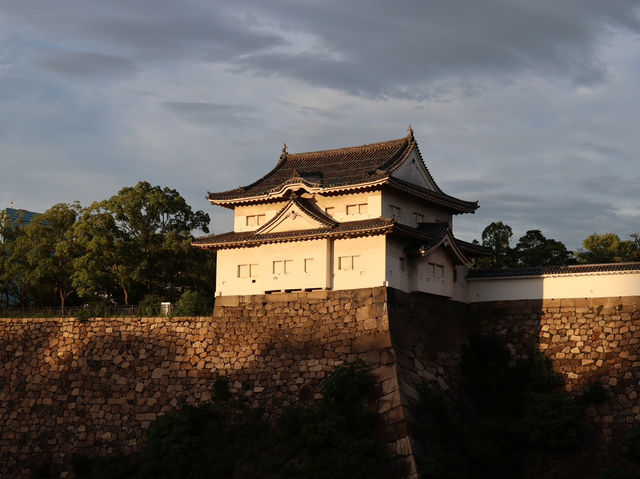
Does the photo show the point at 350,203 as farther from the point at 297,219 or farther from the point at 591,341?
the point at 591,341

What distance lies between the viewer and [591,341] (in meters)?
37.4

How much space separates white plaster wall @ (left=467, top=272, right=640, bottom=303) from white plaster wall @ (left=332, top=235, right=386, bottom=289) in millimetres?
6261

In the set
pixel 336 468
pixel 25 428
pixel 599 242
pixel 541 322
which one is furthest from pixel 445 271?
pixel 25 428

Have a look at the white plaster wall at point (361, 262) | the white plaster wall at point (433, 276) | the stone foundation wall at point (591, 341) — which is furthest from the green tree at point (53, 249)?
the stone foundation wall at point (591, 341)

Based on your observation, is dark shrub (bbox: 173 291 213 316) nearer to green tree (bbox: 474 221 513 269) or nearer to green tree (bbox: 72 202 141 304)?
green tree (bbox: 72 202 141 304)

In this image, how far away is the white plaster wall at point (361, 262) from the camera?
37062mm

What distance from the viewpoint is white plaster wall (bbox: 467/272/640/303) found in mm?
37844

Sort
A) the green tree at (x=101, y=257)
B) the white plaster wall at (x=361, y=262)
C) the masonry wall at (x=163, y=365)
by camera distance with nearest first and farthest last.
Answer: the masonry wall at (x=163, y=365)
the white plaster wall at (x=361, y=262)
the green tree at (x=101, y=257)

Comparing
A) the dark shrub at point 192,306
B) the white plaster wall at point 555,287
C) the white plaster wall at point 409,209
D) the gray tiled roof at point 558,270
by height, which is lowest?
the dark shrub at point 192,306

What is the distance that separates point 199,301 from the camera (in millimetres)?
42000

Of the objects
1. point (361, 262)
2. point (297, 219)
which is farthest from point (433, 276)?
point (297, 219)

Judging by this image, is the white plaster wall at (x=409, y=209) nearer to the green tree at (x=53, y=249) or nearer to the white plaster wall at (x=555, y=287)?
the white plaster wall at (x=555, y=287)

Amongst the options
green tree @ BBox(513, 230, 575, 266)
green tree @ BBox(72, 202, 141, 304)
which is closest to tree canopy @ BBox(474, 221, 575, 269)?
green tree @ BBox(513, 230, 575, 266)

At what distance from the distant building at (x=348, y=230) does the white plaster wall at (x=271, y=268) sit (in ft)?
0.14
